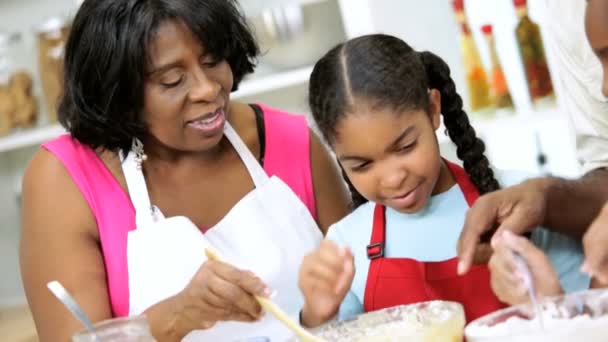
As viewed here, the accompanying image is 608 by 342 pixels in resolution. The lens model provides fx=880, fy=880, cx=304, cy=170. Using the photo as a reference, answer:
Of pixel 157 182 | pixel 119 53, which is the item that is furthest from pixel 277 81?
pixel 119 53

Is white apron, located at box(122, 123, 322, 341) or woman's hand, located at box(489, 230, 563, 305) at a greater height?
woman's hand, located at box(489, 230, 563, 305)

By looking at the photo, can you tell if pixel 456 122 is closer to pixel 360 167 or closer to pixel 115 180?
pixel 360 167

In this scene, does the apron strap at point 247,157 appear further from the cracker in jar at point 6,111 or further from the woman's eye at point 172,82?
the cracker in jar at point 6,111

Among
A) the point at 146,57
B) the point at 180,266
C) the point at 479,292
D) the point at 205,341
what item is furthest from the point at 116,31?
the point at 479,292

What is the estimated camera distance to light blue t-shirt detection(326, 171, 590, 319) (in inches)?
52.3

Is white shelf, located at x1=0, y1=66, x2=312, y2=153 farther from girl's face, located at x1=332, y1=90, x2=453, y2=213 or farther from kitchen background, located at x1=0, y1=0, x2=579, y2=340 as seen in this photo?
girl's face, located at x1=332, y1=90, x2=453, y2=213

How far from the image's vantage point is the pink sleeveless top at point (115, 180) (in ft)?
5.03

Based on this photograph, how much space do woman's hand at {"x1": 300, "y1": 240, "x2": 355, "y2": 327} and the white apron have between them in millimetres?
318

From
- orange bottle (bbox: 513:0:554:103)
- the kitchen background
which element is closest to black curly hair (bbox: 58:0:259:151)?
the kitchen background

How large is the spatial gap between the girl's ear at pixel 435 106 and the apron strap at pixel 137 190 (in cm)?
53

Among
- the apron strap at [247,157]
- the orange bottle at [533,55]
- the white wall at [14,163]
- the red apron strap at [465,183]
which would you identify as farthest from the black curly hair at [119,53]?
the white wall at [14,163]

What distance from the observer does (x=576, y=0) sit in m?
1.74

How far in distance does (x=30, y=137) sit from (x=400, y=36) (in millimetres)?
1204

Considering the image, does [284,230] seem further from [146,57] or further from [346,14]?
[346,14]
